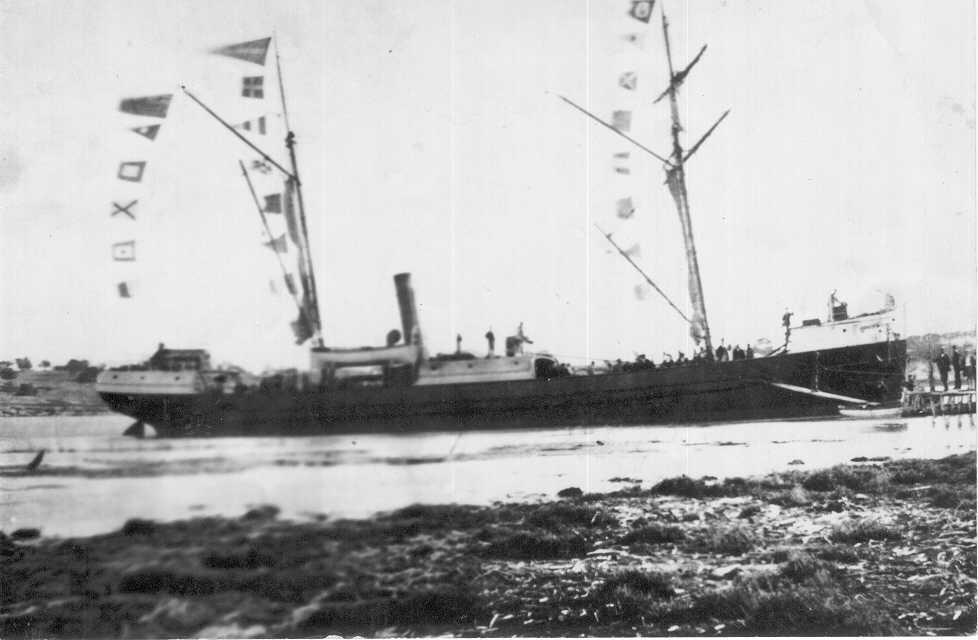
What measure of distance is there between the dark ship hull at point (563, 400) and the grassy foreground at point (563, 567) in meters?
0.36

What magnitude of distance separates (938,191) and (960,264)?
392 millimetres

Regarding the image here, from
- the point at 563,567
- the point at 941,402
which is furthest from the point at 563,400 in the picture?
the point at 941,402

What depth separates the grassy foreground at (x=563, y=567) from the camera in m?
3.37

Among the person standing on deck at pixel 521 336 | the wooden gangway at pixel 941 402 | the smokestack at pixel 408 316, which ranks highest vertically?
the smokestack at pixel 408 316

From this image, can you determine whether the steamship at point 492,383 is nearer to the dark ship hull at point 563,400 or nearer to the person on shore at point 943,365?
the dark ship hull at point 563,400

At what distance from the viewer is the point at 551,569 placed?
3566 millimetres

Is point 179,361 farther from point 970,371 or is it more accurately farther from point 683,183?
point 970,371

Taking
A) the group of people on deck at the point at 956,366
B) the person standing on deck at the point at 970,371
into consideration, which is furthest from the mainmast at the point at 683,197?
the person standing on deck at the point at 970,371

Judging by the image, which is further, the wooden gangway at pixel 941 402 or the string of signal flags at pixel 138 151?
the wooden gangway at pixel 941 402

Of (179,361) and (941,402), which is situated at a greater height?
(179,361)

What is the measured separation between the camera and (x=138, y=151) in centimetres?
348

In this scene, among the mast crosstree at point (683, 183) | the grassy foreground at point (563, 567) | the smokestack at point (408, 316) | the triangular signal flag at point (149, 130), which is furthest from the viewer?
the mast crosstree at point (683, 183)

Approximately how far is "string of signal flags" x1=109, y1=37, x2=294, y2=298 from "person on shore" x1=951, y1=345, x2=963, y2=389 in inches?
129

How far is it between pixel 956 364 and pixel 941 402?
0.69 feet
